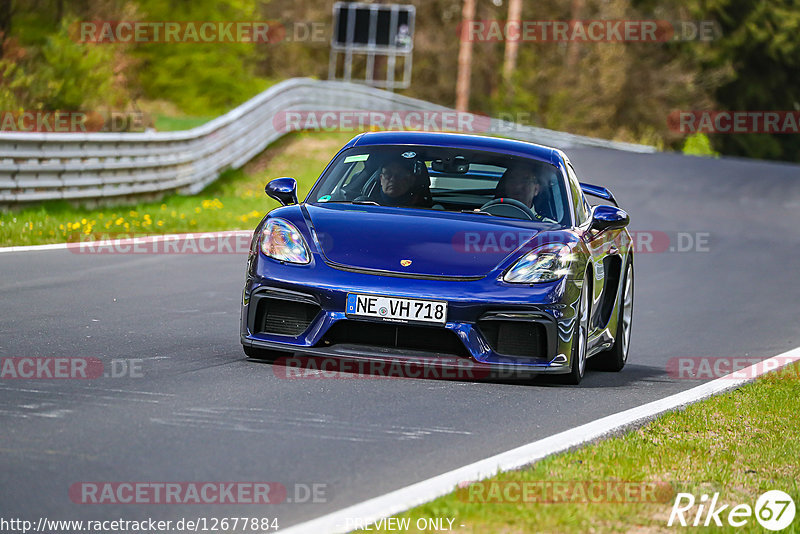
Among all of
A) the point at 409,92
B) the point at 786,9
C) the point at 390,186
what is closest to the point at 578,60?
the point at 409,92

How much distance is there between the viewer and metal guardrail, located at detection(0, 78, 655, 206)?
54.5 ft

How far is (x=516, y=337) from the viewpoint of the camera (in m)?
7.89

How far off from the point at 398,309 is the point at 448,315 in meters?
0.28

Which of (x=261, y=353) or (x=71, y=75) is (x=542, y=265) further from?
(x=71, y=75)

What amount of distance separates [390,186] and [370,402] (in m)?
2.06

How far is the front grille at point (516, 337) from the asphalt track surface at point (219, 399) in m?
0.26

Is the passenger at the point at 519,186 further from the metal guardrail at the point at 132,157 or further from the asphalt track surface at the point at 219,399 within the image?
the metal guardrail at the point at 132,157

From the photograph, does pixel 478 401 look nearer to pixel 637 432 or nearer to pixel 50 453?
pixel 637 432

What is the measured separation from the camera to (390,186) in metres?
8.94

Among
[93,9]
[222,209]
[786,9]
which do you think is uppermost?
[786,9]

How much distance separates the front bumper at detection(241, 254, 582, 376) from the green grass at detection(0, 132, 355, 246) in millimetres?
7611

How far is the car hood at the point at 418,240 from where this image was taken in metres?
7.86

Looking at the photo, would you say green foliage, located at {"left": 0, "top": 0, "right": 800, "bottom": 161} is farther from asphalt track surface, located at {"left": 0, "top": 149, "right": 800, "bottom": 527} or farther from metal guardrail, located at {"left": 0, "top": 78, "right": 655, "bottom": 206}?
asphalt track surface, located at {"left": 0, "top": 149, "right": 800, "bottom": 527}

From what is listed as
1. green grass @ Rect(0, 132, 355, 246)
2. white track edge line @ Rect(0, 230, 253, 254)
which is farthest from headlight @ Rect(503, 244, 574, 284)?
green grass @ Rect(0, 132, 355, 246)
